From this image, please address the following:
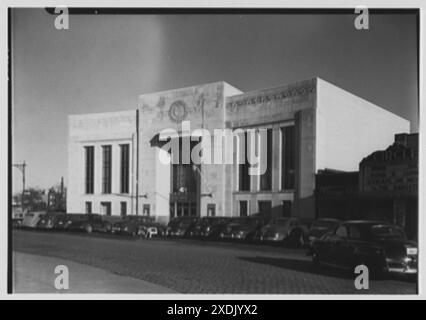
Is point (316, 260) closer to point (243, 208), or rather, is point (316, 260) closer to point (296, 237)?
point (296, 237)

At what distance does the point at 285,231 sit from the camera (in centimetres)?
1148

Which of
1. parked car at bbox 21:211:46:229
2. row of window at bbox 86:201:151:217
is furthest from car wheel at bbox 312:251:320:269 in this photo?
parked car at bbox 21:211:46:229

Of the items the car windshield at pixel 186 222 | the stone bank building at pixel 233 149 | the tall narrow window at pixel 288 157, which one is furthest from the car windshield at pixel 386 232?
the car windshield at pixel 186 222

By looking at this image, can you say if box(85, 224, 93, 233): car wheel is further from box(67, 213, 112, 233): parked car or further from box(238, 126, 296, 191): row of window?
box(238, 126, 296, 191): row of window

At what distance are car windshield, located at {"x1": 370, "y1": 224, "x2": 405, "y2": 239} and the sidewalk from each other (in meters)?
3.89

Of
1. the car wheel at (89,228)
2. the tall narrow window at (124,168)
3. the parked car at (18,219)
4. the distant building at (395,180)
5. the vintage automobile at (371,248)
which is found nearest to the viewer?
the vintage automobile at (371,248)

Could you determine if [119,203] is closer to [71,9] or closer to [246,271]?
[246,271]

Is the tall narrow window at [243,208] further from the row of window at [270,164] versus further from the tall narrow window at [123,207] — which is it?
the tall narrow window at [123,207]

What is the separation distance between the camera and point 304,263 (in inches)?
344

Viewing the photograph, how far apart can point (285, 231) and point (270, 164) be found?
3272 mm

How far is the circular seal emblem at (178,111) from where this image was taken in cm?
946

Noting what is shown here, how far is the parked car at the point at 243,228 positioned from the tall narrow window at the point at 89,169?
490 centimetres

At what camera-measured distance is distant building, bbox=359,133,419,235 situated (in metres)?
7.11

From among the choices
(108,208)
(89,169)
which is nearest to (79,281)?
(108,208)
